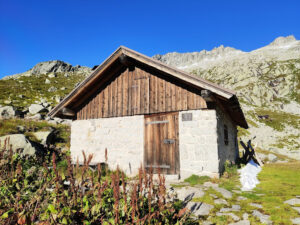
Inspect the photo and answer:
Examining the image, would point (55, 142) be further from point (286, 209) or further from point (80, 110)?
point (286, 209)

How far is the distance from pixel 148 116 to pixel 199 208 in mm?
4952

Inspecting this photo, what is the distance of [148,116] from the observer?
8.86 m

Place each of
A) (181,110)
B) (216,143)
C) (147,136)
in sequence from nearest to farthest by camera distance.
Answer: (216,143) → (181,110) → (147,136)

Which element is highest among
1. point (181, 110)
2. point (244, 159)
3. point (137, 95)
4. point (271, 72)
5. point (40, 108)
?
point (271, 72)

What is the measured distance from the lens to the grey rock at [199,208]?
4250 millimetres

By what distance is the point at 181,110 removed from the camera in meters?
8.23

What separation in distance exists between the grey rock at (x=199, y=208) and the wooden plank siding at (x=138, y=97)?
4.05 meters

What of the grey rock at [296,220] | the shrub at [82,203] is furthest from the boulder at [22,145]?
the grey rock at [296,220]

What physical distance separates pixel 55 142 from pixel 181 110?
404 inches

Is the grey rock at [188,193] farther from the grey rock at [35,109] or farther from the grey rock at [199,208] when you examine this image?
the grey rock at [35,109]

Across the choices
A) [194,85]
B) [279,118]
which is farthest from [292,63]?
[194,85]

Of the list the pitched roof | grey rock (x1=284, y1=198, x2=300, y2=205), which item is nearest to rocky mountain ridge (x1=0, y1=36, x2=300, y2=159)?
the pitched roof

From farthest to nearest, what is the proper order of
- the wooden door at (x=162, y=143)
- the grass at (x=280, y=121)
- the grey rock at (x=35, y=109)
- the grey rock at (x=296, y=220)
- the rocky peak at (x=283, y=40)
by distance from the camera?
1. the rocky peak at (x=283, y=40)
2. the grass at (x=280, y=121)
3. the grey rock at (x=35, y=109)
4. the wooden door at (x=162, y=143)
5. the grey rock at (x=296, y=220)

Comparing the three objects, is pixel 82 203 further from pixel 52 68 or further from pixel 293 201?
pixel 52 68
